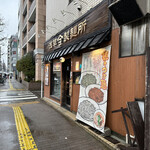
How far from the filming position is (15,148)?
343 cm

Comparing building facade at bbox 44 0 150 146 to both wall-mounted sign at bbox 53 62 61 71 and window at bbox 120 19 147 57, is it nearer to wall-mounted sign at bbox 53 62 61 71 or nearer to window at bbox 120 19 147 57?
window at bbox 120 19 147 57

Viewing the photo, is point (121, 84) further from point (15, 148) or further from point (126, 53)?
point (15, 148)

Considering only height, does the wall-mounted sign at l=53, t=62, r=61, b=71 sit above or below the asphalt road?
above

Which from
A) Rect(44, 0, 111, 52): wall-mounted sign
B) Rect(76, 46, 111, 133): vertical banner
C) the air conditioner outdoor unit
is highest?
Rect(44, 0, 111, 52): wall-mounted sign

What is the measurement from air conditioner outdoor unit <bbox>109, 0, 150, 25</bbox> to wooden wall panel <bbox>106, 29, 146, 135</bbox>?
2.04 feet

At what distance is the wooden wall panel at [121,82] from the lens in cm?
332

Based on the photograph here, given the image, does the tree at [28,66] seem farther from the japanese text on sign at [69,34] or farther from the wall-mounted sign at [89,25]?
the wall-mounted sign at [89,25]

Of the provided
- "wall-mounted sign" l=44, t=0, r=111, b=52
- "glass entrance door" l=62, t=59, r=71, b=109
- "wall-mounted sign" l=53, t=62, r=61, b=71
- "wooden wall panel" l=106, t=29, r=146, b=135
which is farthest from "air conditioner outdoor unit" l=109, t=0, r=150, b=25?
"wall-mounted sign" l=53, t=62, r=61, b=71

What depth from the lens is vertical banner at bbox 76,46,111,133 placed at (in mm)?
4215

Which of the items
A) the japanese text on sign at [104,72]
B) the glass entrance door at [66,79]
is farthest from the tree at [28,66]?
the japanese text on sign at [104,72]

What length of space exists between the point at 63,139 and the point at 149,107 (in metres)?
2.72

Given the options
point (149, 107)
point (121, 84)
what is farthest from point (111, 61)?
point (149, 107)

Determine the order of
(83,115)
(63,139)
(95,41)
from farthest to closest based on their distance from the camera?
(83,115)
(95,41)
(63,139)

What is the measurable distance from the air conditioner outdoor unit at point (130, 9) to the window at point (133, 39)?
0.24m
